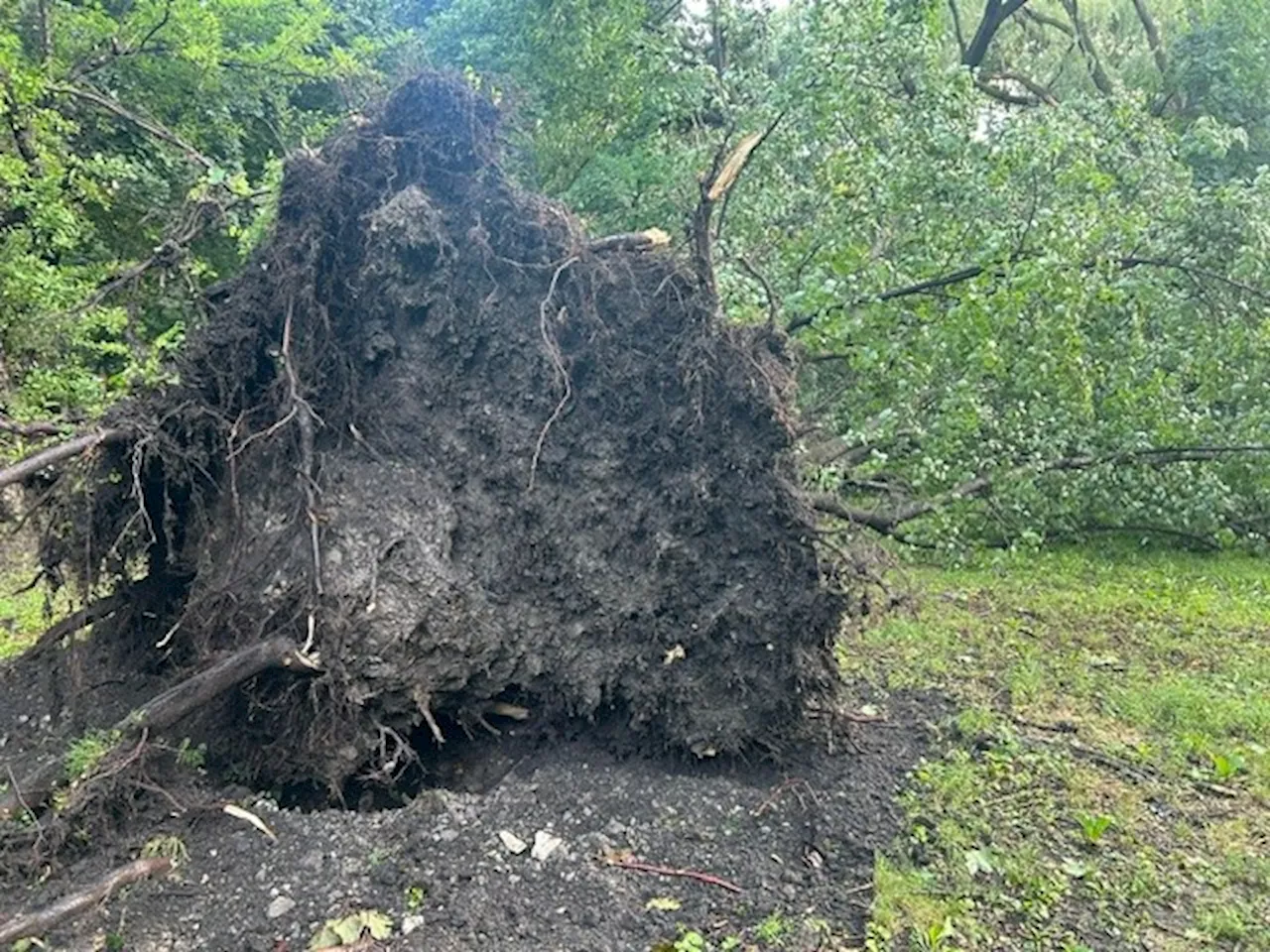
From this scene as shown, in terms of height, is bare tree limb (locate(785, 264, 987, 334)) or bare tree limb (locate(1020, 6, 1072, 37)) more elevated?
bare tree limb (locate(1020, 6, 1072, 37))

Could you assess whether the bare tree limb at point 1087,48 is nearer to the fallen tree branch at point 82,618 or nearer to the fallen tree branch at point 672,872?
the fallen tree branch at point 672,872

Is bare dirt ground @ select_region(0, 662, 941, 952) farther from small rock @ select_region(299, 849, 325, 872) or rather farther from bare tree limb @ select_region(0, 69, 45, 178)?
A: bare tree limb @ select_region(0, 69, 45, 178)

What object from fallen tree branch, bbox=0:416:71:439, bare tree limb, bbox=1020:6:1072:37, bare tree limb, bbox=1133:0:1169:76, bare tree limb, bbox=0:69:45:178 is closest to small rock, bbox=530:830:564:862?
fallen tree branch, bbox=0:416:71:439

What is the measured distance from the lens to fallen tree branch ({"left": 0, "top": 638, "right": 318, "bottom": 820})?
3.34m

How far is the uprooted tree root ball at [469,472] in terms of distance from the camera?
12.4 feet

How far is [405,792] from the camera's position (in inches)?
156

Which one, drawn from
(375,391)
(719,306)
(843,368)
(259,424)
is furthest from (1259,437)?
(259,424)

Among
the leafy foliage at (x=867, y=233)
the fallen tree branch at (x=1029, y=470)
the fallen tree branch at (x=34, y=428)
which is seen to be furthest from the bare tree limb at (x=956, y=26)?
the fallen tree branch at (x=34, y=428)

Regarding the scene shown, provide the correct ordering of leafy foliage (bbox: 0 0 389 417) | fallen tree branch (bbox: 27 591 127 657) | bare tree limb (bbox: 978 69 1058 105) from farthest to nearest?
bare tree limb (bbox: 978 69 1058 105)
leafy foliage (bbox: 0 0 389 417)
fallen tree branch (bbox: 27 591 127 657)

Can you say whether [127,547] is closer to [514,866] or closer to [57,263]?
[514,866]

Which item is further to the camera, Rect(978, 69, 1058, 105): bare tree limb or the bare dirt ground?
Rect(978, 69, 1058, 105): bare tree limb

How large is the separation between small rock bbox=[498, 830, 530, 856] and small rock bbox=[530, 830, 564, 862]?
1.5 inches

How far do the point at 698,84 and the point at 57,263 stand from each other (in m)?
6.98

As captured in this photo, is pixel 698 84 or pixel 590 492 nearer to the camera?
pixel 590 492
